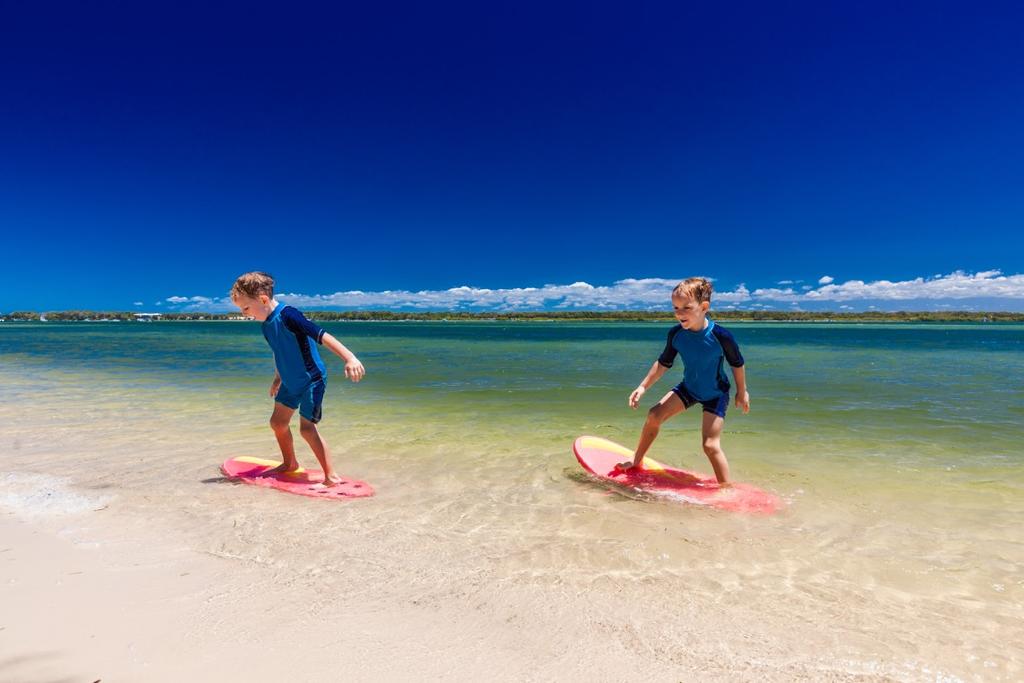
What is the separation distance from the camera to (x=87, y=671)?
244 cm

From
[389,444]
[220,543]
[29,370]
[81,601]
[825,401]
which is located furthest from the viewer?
[29,370]

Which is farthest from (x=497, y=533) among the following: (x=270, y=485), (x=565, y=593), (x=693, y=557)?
(x=270, y=485)

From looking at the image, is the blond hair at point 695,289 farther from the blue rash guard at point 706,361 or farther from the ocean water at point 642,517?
the ocean water at point 642,517

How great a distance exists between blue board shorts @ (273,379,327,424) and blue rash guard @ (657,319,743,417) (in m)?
3.78

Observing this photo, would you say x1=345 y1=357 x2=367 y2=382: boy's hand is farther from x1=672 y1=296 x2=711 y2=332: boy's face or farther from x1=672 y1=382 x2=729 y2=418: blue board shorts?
x1=672 y1=382 x2=729 y2=418: blue board shorts

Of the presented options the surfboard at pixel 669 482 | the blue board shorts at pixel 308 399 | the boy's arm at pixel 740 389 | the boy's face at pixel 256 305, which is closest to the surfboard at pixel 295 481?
the blue board shorts at pixel 308 399

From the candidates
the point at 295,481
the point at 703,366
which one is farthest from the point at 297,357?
the point at 703,366

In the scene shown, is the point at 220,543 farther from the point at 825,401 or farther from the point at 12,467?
the point at 825,401

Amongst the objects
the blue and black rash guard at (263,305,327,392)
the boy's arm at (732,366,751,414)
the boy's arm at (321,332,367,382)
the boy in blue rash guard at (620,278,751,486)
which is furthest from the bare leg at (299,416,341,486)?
the boy's arm at (732,366,751,414)

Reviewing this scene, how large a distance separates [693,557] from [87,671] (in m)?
3.72

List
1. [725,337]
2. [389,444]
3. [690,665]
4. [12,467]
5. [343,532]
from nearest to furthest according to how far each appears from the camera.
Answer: [690,665]
[343,532]
[725,337]
[12,467]
[389,444]

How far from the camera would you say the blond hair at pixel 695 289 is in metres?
5.39

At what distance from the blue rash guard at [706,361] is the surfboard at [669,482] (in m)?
0.85

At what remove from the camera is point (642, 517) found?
490cm
